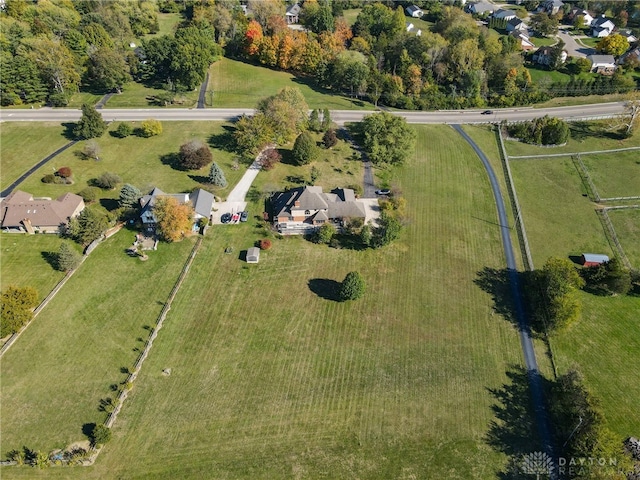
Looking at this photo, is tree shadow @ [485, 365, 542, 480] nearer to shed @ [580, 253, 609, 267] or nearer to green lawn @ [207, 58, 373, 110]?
shed @ [580, 253, 609, 267]

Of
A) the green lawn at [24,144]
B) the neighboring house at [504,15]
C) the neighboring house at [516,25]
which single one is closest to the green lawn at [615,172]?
the neighboring house at [516,25]

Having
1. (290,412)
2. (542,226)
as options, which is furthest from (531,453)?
(542,226)

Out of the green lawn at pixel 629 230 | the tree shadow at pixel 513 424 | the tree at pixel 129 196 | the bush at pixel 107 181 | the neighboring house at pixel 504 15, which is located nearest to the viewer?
the tree shadow at pixel 513 424

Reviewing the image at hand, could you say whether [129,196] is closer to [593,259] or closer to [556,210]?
[593,259]

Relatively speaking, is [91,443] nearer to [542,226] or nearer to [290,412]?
[290,412]

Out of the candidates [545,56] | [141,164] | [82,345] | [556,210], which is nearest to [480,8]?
[545,56]

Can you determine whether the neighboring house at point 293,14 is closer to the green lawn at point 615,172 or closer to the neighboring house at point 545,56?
the neighboring house at point 545,56

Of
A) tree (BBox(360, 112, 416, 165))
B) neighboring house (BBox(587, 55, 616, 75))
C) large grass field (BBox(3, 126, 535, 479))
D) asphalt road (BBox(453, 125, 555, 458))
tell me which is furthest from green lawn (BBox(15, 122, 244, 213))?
neighboring house (BBox(587, 55, 616, 75))
